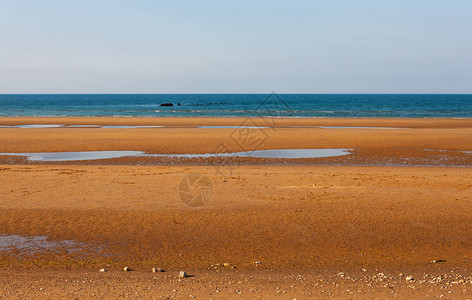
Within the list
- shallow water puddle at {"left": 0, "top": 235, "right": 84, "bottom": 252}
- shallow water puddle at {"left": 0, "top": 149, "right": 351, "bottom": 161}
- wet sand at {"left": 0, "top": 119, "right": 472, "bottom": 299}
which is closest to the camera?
wet sand at {"left": 0, "top": 119, "right": 472, "bottom": 299}

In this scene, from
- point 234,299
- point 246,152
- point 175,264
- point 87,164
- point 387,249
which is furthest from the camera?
point 246,152

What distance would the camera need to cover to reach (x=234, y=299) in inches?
262

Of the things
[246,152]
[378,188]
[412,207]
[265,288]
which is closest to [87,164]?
[246,152]

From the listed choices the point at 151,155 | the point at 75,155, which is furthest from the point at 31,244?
the point at 75,155

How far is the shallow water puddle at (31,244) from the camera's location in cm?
965

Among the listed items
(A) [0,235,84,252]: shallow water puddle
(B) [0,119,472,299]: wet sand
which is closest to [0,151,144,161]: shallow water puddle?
(B) [0,119,472,299]: wet sand

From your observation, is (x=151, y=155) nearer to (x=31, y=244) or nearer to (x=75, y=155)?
(x=75, y=155)

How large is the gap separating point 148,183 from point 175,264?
7312mm

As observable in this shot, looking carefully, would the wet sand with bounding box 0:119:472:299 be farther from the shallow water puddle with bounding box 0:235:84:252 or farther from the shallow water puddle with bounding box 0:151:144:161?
the shallow water puddle with bounding box 0:151:144:161

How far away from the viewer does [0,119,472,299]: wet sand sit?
7.63m

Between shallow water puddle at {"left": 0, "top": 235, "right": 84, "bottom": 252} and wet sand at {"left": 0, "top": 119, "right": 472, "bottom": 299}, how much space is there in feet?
0.81

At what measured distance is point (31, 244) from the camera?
9.90 meters

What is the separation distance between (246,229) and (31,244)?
192 inches

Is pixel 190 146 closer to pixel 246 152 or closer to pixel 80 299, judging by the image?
pixel 246 152
